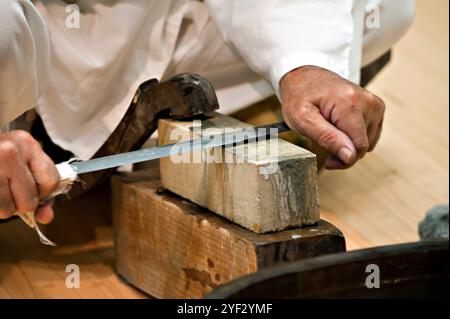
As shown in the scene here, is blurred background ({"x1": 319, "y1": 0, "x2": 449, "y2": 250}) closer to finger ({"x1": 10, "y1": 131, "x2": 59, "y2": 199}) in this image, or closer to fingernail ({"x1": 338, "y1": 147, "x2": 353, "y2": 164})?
fingernail ({"x1": 338, "y1": 147, "x2": 353, "y2": 164})

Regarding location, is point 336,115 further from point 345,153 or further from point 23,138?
point 23,138

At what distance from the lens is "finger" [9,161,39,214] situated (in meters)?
1.21

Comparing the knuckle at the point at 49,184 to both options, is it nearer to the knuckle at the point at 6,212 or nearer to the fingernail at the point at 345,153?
the knuckle at the point at 6,212

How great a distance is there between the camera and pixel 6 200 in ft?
4.04

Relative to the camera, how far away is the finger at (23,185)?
1209mm

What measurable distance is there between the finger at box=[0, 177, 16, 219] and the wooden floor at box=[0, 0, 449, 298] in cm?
49

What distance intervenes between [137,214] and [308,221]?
0.36 metres

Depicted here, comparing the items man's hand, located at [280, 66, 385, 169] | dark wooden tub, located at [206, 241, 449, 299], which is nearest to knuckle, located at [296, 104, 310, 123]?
man's hand, located at [280, 66, 385, 169]

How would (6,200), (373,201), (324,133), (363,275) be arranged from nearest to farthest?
1. (363,275)
2. (6,200)
3. (324,133)
4. (373,201)

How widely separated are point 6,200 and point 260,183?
0.36 metres

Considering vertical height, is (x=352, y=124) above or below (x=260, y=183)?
above

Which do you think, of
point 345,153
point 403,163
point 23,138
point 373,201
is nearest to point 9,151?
point 23,138

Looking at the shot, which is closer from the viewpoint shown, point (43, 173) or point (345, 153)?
point (43, 173)

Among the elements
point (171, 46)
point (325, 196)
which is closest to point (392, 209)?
point (325, 196)
